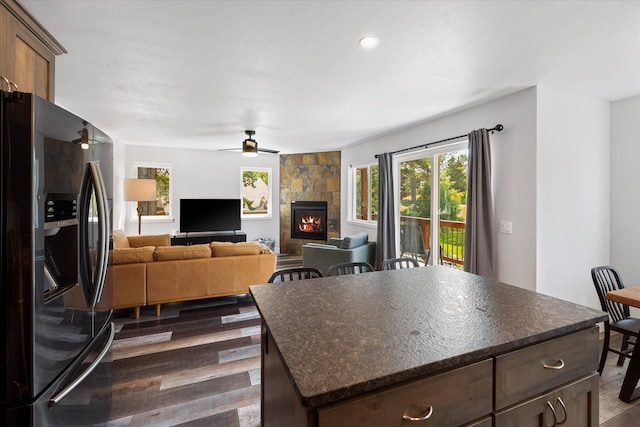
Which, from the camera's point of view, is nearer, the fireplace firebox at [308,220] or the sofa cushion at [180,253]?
the sofa cushion at [180,253]

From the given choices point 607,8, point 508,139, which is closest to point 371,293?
point 607,8

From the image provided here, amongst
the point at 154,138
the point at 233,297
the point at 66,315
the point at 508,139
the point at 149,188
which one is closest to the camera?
the point at 66,315

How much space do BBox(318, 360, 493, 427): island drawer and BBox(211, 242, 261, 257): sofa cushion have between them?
3.29 m

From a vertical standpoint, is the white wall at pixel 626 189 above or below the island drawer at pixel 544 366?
above

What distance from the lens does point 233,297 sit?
4375 millimetres

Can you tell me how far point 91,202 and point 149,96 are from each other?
2.42m

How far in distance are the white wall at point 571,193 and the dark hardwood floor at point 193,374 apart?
837 mm

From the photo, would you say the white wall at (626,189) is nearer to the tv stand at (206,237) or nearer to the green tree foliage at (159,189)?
the tv stand at (206,237)

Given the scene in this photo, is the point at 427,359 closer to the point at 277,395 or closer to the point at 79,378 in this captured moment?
the point at 277,395

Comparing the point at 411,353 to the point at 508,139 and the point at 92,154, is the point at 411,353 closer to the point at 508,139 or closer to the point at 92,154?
the point at 92,154

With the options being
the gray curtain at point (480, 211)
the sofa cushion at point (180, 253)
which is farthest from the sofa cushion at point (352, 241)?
the sofa cushion at point (180, 253)

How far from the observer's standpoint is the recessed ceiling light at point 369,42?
2.08m

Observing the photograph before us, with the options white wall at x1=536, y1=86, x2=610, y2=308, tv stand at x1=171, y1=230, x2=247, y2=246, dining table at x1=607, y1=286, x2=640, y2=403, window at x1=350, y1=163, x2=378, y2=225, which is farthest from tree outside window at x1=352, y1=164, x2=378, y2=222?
dining table at x1=607, y1=286, x2=640, y2=403

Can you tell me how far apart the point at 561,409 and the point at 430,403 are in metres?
0.68
